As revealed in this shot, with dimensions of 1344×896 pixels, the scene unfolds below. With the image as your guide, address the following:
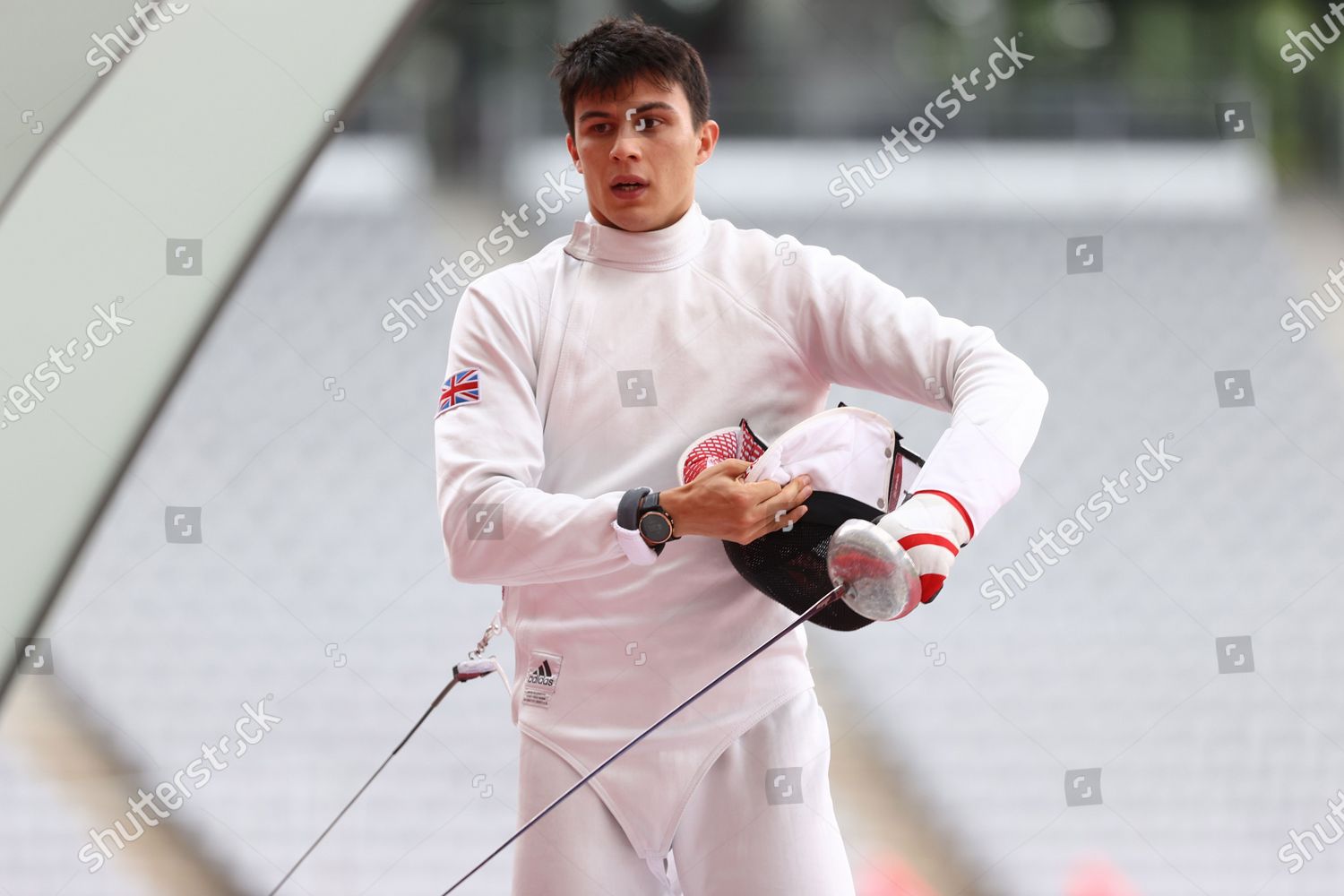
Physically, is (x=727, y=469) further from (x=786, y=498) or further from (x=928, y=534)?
(x=928, y=534)

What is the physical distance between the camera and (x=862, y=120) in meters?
2.63

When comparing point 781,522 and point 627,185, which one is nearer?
point 781,522

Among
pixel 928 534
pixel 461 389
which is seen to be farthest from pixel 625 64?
pixel 928 534

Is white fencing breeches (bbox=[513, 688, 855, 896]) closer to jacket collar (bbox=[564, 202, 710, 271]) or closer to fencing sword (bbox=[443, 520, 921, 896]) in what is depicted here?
fencing sword (bbox=[443, 520, 921, 896])

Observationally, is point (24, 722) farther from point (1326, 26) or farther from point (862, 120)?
point (1326, 26)

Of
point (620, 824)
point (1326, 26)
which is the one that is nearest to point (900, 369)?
point (620, 824)

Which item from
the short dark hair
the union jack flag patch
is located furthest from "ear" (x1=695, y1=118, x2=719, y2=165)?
the union jack flag patch

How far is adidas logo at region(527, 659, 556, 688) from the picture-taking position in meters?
1.22

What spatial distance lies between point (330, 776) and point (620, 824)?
1355mm

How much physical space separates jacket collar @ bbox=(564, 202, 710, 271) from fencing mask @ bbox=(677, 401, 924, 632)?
22 centimetres

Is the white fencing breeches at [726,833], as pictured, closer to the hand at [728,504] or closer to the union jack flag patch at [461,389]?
the hand at [728,504]

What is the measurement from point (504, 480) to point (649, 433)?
16cm

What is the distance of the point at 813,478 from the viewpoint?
1155mm

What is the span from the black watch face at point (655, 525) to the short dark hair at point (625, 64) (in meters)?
0.46
